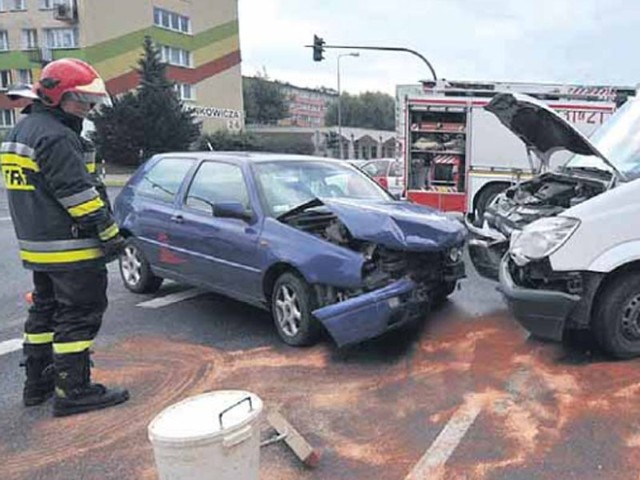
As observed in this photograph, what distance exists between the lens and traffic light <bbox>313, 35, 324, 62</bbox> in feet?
76.4

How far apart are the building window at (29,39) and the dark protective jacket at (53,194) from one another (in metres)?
48.5

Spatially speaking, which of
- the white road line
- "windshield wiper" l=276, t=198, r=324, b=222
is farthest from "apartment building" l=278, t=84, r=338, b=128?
the white road line

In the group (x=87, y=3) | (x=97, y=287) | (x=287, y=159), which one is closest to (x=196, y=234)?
(x=287, y=159)

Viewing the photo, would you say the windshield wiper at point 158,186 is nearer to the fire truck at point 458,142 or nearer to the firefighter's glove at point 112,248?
the firefighter's glove at point 112,248

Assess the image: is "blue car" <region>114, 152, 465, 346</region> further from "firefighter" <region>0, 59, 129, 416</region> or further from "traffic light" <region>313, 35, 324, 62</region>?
"traffic light" <region>313, 35, 324, 62</region>

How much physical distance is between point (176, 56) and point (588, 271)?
5043 centimetres

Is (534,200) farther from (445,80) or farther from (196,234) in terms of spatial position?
(445,80)

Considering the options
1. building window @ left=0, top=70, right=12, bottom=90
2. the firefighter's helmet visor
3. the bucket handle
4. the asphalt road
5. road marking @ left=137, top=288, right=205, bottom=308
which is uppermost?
building window @ left=0, top=70, right=12, bottom=90

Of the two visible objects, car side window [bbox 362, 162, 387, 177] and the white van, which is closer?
the white van

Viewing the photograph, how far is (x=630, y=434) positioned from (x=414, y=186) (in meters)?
9.65

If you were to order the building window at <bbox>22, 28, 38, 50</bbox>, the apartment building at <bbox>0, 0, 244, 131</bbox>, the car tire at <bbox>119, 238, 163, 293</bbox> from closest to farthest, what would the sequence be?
the car tire at <bbox>119, 238, 163, 293</bbox>
the apartment building at <bbox>0, 0, 244, 131</bbox>
the building window at <bbox>22, 28, 38, 50</bbox>

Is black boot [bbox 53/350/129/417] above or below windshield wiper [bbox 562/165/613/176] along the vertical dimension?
below

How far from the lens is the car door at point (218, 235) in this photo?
5.62m

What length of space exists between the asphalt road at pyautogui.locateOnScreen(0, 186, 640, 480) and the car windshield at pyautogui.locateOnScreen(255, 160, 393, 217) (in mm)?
1185
